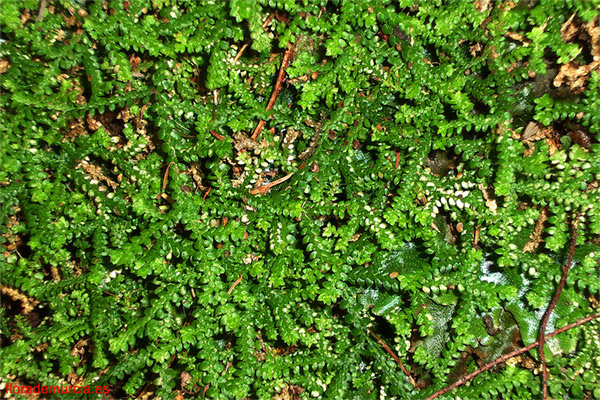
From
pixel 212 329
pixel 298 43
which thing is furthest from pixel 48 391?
pixel 298 43

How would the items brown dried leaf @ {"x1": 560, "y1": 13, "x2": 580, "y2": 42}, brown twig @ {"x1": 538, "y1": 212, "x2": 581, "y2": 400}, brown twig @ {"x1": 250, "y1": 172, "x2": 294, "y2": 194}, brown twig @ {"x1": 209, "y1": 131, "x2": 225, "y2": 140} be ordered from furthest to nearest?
brown twig @ {"x1": 250, "y1": 172, "x2": 294, "y2": 194} → brown twig @ {"x1": 209, "y1": 131, "x2": 225, "y2": 140} → brown dried leaf @ {"x1": 560, "y1": 13, "x2": 580, "y2": 42} → brown twig @ {"x1": 538, "y1": 212, "x2": 581, "y2": 400}

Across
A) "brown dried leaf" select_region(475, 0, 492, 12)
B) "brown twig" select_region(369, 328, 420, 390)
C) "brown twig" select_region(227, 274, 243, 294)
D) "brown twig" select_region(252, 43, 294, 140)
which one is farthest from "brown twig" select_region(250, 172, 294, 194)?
"brown dried leaf" select_region(475, 0, 492, 12)

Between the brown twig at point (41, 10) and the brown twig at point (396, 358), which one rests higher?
the brown twig at point (41, 10)

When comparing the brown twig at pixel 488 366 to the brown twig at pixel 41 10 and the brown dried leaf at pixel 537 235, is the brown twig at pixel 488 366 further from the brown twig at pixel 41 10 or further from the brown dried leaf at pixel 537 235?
the brown twig at pixel 41 10

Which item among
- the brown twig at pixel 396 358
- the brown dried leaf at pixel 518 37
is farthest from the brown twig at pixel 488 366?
the brown dried leaf at pixel 518 37

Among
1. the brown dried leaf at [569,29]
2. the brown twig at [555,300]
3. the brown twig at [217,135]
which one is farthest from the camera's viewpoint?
the brown twig at [217,135]

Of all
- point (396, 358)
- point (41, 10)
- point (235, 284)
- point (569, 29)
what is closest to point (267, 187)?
point (235, 284)

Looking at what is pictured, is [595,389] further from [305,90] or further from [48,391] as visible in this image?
[48,391]

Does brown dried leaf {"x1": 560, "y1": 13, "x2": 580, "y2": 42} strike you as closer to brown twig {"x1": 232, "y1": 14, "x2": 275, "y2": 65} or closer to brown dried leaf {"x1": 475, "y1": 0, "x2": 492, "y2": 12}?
brown dried leaf {"x1": 475, "y1": 0, "x2": 492, "y2": 12}

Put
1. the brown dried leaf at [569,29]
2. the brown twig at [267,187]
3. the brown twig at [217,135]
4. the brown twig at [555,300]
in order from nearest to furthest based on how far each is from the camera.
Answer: the brown twig at [555,300]
the brown dried leaf at [569,29]
the brown twig at [217,135]
the brown twig at [267,187]
